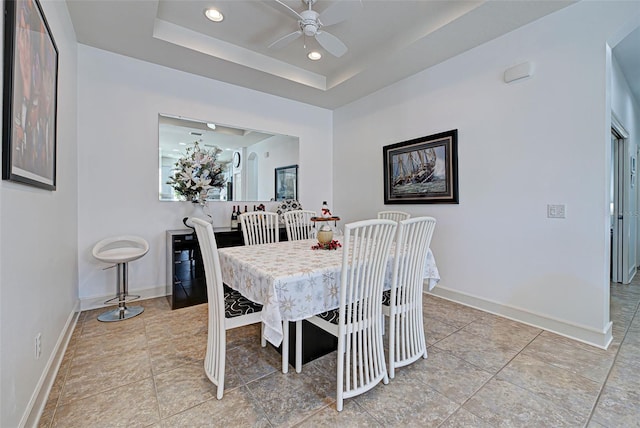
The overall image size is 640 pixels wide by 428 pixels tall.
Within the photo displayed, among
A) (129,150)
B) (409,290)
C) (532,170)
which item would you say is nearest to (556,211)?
(532,170)

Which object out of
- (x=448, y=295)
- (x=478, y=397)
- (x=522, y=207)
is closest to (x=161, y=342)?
(x=478, y=397)

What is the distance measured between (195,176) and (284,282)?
2.37 metres

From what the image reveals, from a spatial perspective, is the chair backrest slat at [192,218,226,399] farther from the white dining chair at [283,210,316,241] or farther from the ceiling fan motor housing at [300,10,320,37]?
the ceiling fan motor housing at [300,10,320,37]

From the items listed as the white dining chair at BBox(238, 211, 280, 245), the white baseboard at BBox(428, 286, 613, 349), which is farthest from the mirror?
the white baseboard at BBox(428, 286, 613, 349)

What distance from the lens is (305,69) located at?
3.87m

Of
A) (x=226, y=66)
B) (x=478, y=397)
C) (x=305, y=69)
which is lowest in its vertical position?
(x=478, y=397)

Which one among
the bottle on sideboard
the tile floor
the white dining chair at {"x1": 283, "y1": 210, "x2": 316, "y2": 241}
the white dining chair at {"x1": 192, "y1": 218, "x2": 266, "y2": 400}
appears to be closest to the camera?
the tile floor

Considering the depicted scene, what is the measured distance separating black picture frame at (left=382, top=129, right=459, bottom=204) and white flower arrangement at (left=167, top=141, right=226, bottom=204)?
2.30 m

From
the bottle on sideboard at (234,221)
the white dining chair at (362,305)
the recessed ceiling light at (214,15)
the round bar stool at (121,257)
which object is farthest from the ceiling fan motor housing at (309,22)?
the round bar stool at (121,257)

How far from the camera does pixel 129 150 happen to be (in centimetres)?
320

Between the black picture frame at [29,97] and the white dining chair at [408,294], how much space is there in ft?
6.30

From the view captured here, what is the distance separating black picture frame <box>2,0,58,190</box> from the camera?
3.84 feet

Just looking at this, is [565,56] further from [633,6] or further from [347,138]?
[347,138]

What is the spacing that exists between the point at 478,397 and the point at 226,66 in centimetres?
389
